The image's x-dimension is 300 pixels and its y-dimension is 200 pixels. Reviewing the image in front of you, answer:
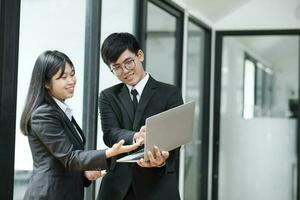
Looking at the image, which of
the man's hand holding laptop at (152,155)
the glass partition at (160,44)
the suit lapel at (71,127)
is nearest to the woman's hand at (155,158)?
the man's hand holding laptop at (152,155)

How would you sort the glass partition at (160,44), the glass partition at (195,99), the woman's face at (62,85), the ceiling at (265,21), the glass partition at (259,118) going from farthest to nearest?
1. the glass partition at (259,118)
2. the ceiling at (265,21)
3. the glass partition at (195,99)
4. the glass partition at (160,44)
5. the woman's face at (62,85)

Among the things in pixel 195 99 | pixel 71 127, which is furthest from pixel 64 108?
pixel 195 99

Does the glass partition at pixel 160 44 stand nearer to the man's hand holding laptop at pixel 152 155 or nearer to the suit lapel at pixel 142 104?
the suit lapel at pixel 142 104

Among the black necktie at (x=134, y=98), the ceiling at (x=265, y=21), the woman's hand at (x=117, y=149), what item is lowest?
the woman's hand at (x=117, y=149)

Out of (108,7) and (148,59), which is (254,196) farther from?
(108,7)

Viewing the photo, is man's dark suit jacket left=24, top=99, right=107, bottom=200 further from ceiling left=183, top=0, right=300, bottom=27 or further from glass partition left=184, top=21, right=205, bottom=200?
ceiling left=183, top=0, right=300, bottom=27

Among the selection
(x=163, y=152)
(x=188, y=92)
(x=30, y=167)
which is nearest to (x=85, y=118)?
(x=30, y=167)

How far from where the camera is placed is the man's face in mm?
2178

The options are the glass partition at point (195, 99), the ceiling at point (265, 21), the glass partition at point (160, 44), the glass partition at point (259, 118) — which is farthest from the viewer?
the glass partition at point (259, 118)

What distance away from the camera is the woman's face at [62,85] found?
198 cm

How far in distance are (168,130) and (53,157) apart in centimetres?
45

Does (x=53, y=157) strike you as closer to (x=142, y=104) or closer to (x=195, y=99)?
(x=142, y=104)

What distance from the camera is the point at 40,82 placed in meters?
1.95

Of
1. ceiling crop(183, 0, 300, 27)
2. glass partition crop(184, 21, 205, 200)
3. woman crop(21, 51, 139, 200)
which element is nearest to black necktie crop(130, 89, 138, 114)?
woman crop(21, 51, 139, 200)
